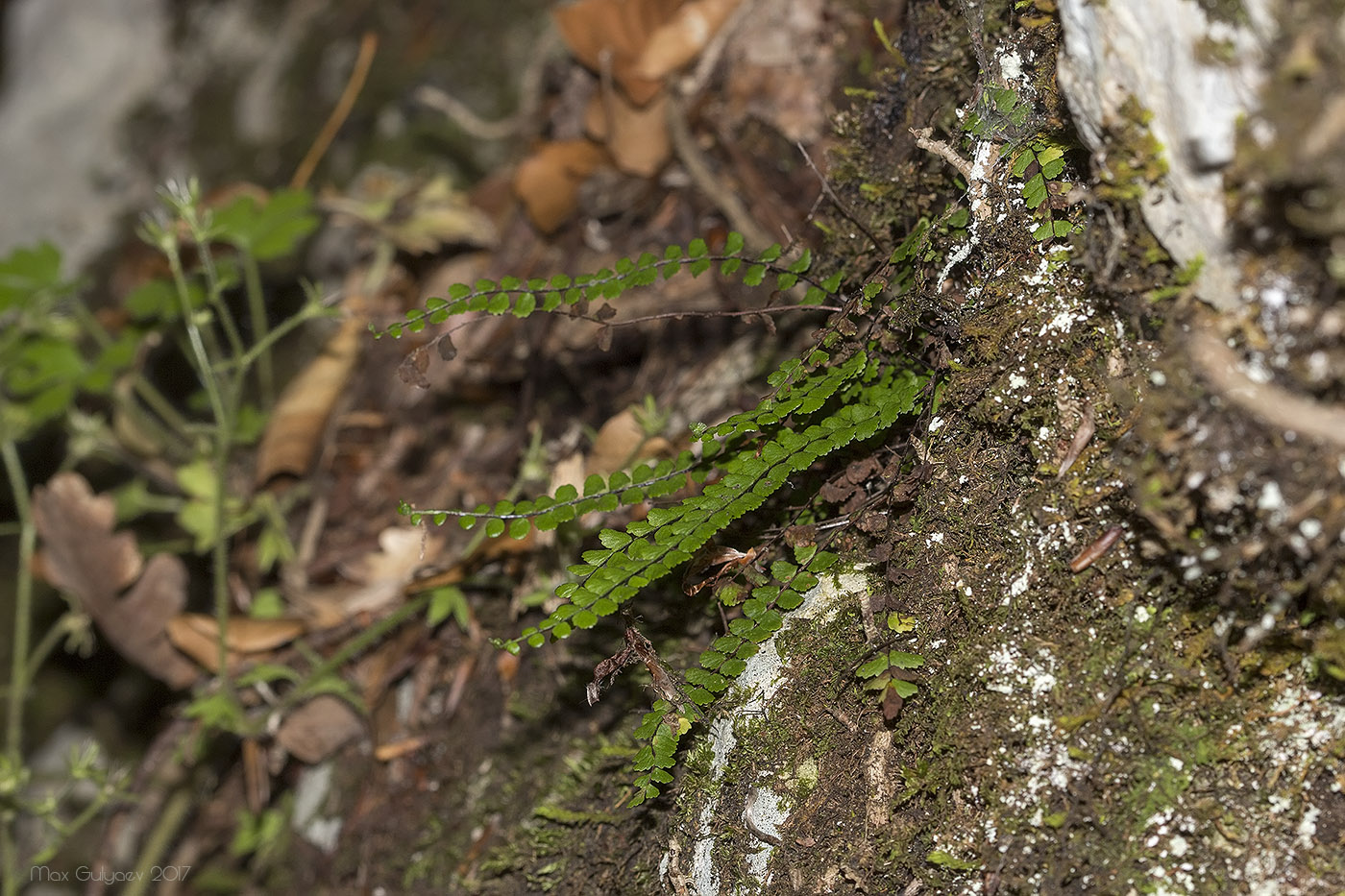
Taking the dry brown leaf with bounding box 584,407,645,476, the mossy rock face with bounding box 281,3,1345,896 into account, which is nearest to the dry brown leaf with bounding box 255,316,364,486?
the dry brown leaf with bounding box 584,407,645,476

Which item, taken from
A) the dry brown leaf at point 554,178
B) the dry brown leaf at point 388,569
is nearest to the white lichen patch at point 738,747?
the dry brown leaf at point 388,569

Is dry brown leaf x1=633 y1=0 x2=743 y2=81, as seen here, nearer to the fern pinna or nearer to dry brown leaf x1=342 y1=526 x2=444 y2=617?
the fern pinna

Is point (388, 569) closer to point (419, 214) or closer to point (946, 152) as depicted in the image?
point (419, 214)

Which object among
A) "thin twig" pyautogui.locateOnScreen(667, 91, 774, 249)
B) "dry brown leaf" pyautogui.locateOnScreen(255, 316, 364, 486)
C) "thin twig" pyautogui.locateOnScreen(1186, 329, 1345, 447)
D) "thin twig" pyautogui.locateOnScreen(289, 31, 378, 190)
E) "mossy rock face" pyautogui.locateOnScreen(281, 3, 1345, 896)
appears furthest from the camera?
"thin twig" pyautogui.locateOnScreen(289, 31, 378, 190)

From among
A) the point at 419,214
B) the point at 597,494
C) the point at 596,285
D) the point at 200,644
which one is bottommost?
the point at 200,644

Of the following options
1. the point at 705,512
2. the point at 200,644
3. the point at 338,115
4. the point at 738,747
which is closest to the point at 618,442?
the point at 705,512

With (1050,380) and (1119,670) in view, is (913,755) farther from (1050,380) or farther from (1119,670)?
(1050,380)

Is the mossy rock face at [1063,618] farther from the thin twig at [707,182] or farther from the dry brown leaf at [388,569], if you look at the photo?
the dry brown leaf at [388,569]
